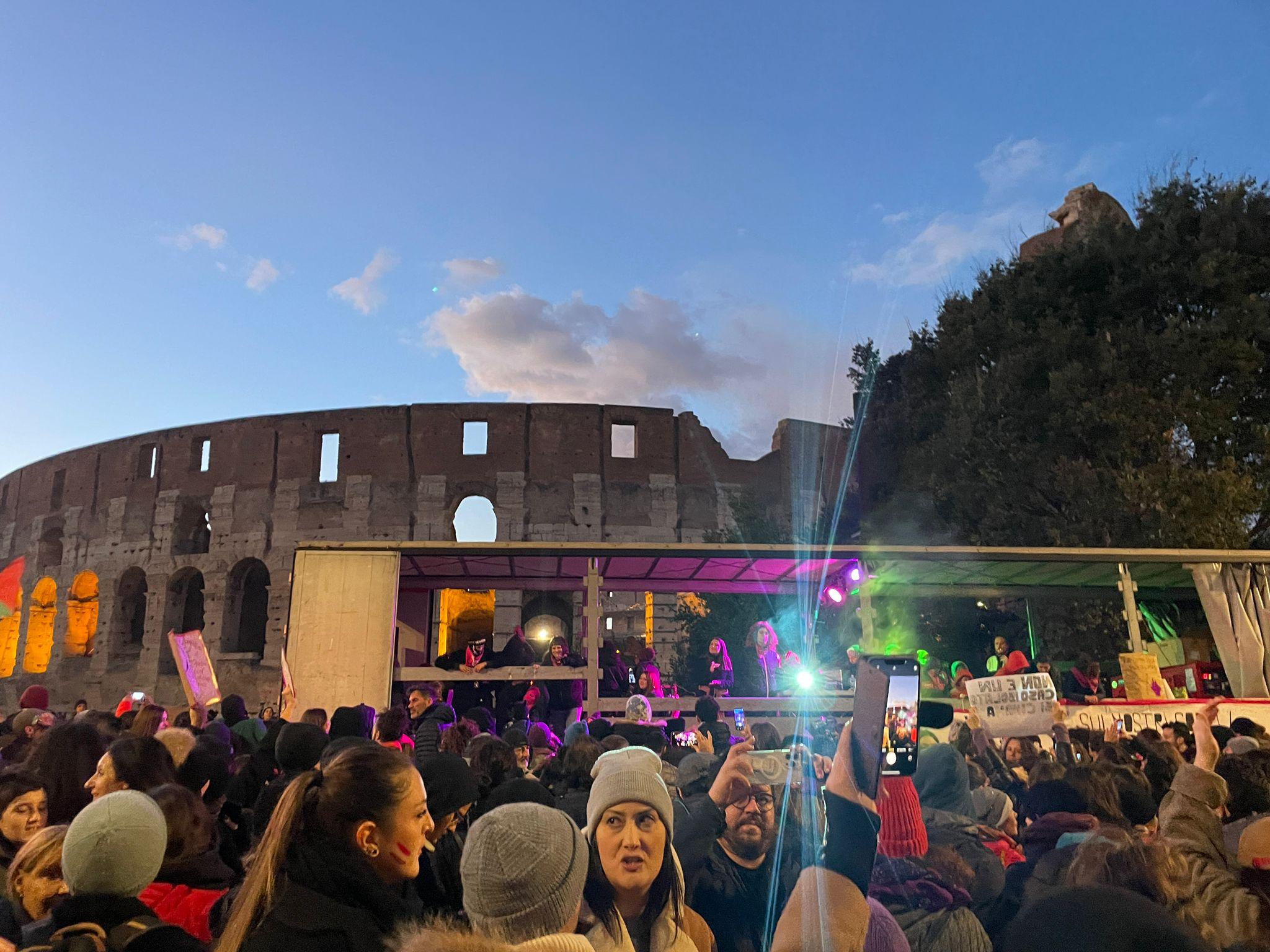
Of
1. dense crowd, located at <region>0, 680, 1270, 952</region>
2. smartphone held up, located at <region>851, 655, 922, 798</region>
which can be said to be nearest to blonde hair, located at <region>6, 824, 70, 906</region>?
dense crowd, located at <region>0, 680, 1270, 952</region>

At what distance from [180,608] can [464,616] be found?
373 inches

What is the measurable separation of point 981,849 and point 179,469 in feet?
101

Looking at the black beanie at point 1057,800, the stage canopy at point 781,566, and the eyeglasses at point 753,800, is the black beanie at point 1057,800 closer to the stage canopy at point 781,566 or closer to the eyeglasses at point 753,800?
the eyeglasses at point 753,800

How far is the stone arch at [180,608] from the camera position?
2652 cm

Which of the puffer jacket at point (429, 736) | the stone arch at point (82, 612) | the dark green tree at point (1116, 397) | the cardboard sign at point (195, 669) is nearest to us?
the puffer jacket at point (429, 736)

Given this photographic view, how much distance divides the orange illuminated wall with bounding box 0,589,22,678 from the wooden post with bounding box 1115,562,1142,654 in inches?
1375

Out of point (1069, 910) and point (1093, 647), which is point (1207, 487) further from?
point (1069, 910)

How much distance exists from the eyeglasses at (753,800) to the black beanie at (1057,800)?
1.02 metres

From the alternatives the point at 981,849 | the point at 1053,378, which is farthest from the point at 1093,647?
the point at 981,849

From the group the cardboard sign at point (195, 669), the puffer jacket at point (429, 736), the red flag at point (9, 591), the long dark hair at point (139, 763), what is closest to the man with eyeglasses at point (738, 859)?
the long dark hair at point (139, 763)

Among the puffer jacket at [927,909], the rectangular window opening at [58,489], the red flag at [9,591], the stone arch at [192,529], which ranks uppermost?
the rectangular window opening at [58,489]

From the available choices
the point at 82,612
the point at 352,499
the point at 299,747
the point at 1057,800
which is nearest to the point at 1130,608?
the point at 1057,800

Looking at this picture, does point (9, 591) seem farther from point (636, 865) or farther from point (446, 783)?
point (636, 865)

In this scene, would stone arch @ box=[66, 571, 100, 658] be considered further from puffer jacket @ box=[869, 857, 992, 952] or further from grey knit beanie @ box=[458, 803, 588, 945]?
grey knit beanie @ box=[458, 803, 588, 945]
